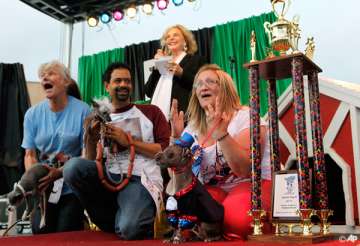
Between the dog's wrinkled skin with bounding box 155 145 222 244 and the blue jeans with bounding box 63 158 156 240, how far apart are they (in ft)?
0.96

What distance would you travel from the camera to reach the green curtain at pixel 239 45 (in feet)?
13.0

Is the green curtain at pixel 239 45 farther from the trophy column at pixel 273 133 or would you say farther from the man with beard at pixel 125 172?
the trophy column at pixel 273 133

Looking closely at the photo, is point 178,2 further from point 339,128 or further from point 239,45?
point 339,128

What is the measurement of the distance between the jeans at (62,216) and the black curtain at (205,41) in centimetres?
273

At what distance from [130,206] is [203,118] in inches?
16.5

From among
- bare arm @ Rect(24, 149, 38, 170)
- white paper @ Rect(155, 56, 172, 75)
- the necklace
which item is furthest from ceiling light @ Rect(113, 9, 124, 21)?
the necklace

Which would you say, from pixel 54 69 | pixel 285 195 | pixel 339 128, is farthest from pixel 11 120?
pixel 285 195

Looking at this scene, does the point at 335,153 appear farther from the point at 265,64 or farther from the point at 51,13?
the point at 51,13

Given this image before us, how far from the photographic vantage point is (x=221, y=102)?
145 centimetres

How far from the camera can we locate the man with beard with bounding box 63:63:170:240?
5.12 feet

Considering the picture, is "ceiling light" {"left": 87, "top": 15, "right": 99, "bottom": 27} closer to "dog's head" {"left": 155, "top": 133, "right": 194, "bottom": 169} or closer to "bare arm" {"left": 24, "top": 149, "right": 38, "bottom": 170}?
"bare arm" {"left": 24, "top": 149, "right": 38, "bottom": 170}

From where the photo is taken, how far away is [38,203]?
68.5 inches

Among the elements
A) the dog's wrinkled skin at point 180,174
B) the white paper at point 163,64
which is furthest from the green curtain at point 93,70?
the dog's wrinkled skin at point 180,174

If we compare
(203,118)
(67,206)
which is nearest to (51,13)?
(67,206)
